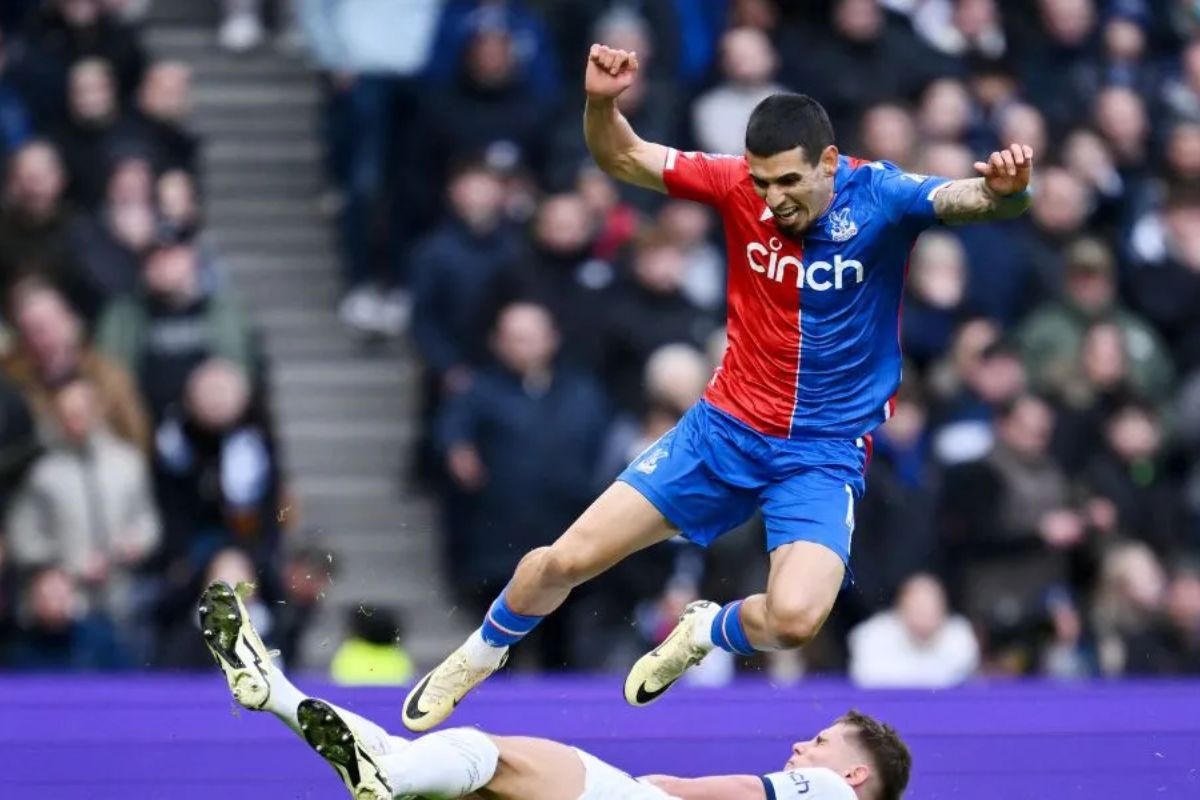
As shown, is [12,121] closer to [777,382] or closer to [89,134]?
[89,134]

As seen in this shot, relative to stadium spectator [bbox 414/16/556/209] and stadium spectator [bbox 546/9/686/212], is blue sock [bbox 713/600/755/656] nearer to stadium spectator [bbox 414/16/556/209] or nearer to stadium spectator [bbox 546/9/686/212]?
stadium spectator [bbox 546/9/686/212]

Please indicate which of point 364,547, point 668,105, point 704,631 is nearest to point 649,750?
point 704,631

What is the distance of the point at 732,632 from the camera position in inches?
348

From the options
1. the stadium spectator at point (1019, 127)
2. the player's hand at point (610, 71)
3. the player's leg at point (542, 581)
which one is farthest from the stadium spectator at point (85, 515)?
the stadium spectator at point (1019, 127)

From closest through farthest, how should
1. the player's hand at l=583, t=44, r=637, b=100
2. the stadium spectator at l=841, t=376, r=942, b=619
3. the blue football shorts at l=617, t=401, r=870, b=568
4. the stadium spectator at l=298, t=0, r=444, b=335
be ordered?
the player's hand at l=583, t=44, r=637, b=100, the blue football shorts at l=617, t=401, r=870, b=568, the stadium spectator at l=841, t=376, r=942, b=619, the stadium spectator at l=298, t=0, r=444, b=335

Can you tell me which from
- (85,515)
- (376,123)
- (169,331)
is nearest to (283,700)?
(85,515)

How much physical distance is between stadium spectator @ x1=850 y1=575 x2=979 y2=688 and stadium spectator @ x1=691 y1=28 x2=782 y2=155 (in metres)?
2.86

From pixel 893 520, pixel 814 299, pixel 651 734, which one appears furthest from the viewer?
pixel 893 520

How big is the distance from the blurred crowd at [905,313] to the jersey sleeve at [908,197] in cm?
365

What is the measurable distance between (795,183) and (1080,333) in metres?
5.78

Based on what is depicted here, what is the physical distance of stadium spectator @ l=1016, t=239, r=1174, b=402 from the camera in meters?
13.7

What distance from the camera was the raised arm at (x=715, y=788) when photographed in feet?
27.7

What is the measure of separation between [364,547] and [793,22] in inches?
150

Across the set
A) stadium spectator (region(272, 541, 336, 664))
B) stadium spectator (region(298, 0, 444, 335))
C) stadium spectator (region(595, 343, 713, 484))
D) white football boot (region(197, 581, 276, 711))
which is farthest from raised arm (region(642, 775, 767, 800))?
stadium spectator (region(298, 0, 444, 335))
